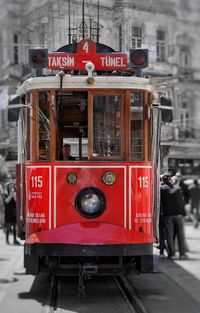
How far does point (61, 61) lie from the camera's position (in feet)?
16.7

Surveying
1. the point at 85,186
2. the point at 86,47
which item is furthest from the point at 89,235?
the point at 86,47

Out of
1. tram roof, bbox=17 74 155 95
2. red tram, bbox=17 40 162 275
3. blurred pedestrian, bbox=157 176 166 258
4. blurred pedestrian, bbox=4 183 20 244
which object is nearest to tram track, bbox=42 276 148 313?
red tram, bbox=17 40 162 275

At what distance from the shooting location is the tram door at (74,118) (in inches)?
206

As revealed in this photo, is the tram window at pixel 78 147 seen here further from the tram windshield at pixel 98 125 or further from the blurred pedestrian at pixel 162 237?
the blurred pedestrian at pixel 162 237

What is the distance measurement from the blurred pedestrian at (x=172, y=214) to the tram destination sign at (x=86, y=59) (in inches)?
83.2

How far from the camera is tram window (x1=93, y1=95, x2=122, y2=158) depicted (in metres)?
5.20

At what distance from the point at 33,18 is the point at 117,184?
6.86 ft

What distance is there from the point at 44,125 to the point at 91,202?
3.17 feet

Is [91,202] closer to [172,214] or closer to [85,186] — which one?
[85,186]

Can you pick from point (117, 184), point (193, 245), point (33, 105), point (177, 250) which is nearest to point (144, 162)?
point (117, 184)

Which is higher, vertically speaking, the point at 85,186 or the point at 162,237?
the point at 85,186

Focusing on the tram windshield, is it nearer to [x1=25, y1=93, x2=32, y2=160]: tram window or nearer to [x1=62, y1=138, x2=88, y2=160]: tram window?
[x1=62, y1=138, x2=88, y2=160]: tram window

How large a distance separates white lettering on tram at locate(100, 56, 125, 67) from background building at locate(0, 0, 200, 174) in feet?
0.98

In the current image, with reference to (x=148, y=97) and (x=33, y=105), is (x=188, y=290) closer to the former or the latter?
(x=148, y=97)
